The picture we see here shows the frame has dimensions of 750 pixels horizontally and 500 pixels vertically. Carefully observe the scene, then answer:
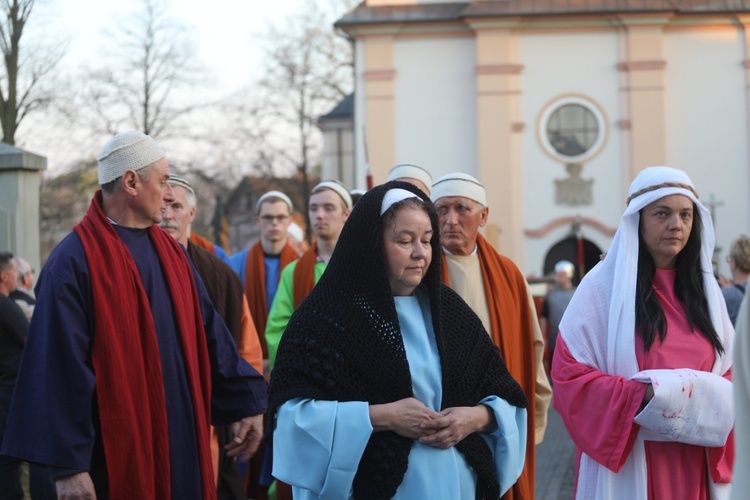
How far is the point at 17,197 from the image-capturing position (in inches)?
405

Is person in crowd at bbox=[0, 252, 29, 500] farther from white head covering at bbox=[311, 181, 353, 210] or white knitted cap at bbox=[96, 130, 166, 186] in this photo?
white knitted cap at bbox=[96, 130, 166, 186]

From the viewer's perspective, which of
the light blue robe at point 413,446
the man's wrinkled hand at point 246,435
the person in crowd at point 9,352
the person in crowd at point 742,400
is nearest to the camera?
the person in crowd at point 742,400

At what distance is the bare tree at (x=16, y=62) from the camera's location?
1858 cm

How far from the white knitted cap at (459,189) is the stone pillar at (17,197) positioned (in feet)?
18.2

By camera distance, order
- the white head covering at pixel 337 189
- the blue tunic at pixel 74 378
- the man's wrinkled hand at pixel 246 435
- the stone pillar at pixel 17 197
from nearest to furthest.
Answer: the blue tunic at pixel 74 378 → the man's wrinkled hand at pixel 246 435 → the white head covering at pixel 337 189 → the stone pillar at pixel 17 197

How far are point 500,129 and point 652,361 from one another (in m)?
27.8

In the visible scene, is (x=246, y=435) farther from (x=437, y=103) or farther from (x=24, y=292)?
(x=437, y=103)

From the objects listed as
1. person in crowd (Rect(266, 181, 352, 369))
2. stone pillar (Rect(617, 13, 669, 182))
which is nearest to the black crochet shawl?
person in crowd (Rect(266, 181, 352, 369))

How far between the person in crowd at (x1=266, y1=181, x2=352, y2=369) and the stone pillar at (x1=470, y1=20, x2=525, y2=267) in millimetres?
24418

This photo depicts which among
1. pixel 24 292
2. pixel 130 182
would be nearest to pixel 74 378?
pixel 130 182

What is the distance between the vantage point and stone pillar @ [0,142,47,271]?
A: 1028 cm

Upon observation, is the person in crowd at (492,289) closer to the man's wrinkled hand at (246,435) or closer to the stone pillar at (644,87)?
the man's wrinkled hand at (246,435)

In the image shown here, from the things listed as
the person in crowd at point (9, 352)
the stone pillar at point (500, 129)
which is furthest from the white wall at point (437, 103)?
the person in crowd at point (9, 352)

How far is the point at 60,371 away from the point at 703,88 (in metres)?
30.5
